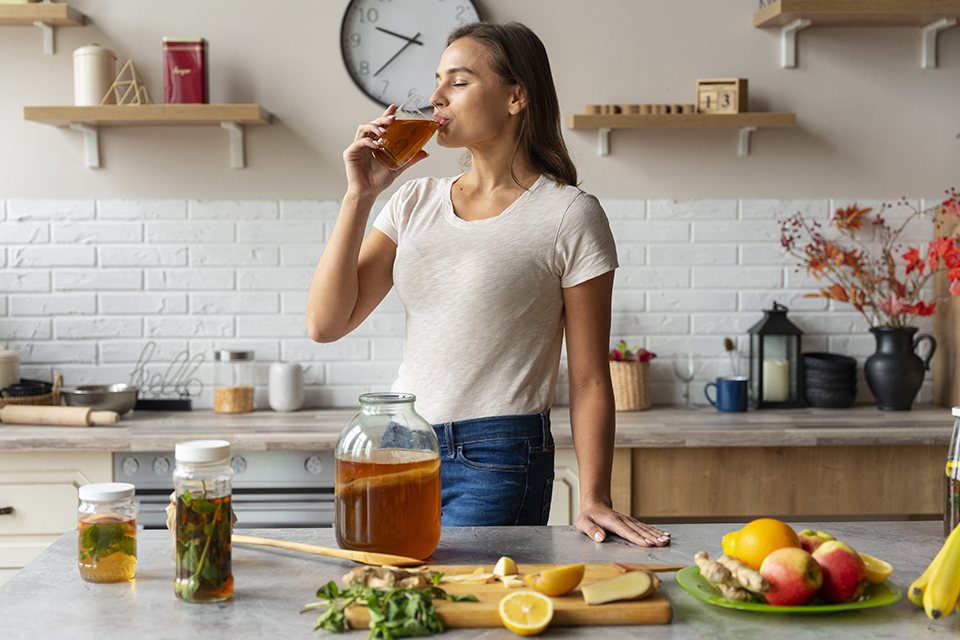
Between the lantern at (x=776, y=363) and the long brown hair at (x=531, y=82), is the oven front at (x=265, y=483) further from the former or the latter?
the lantern at (x=776, y=363)

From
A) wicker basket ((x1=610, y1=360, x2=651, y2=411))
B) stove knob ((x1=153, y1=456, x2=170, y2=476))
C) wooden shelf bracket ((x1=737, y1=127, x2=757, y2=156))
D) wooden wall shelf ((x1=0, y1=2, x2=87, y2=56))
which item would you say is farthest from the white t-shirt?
wooden wall shelf ((x1=0, y1=2, x2=87, y2=56))

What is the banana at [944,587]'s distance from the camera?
939 millimetres

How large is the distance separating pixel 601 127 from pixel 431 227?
1.45 metres

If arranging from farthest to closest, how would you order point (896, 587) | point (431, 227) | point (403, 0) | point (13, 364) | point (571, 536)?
point (403, 0) < point (13, 364) < point (431, 227) < point (571, 536) < point (896, 587)

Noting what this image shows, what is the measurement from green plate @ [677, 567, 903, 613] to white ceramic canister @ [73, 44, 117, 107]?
8.47 feet

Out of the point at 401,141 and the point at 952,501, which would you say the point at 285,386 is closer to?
the point at 401,141

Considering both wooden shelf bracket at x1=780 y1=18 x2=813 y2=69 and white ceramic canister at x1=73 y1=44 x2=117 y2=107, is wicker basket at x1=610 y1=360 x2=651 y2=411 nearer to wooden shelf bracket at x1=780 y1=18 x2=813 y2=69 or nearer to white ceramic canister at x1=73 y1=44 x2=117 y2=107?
wooden shelf bracket at x1=780 y1=18 x2=813 y2=69

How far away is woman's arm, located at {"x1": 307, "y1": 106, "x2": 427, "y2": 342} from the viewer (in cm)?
138

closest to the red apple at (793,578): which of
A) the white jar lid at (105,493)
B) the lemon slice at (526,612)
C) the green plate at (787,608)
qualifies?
the green plate at (787,608)

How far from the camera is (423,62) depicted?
9.75ft

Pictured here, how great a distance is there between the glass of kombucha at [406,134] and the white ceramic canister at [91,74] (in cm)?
188

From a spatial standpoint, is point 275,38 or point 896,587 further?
point 275,38

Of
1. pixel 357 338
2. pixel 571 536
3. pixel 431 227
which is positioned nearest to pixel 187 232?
pixel 357 338

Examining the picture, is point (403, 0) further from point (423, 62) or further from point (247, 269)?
point (247, 269)
